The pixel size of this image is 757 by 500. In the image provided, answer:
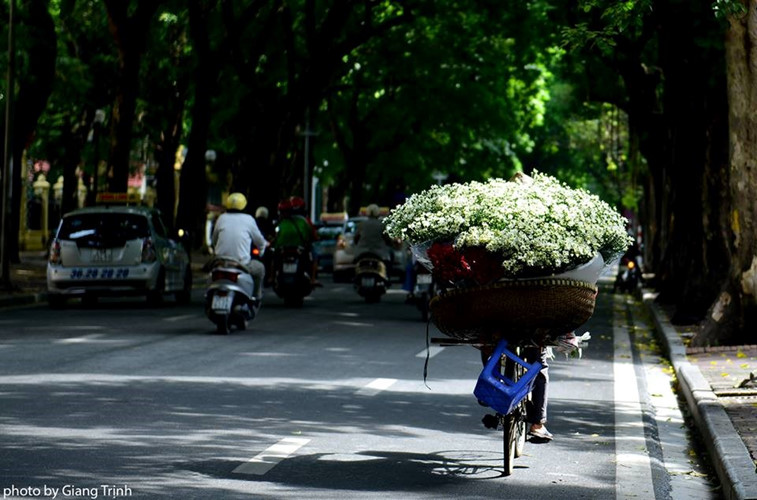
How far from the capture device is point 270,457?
9125 mm

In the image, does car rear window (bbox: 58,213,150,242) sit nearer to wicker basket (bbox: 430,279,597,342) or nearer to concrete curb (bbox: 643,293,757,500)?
concrete curb (bbox: 643,293,757,500)

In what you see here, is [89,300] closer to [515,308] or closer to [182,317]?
[182,317]

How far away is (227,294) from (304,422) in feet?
26.6

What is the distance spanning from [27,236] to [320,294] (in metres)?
32.8

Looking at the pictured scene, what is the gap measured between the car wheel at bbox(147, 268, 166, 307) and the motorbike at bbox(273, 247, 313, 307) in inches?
73.1

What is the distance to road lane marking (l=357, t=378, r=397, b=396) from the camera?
12.9 meters

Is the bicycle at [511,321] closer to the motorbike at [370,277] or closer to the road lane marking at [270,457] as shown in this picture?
the road lane marking at [270,457]

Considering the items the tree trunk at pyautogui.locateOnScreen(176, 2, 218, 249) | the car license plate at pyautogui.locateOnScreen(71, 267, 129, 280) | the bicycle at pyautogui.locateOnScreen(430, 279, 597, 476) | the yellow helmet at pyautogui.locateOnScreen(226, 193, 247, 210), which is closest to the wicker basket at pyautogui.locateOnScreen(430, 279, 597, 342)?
the bicycle at pyautogui.locateOnScreen(430, 279, 597, 476)

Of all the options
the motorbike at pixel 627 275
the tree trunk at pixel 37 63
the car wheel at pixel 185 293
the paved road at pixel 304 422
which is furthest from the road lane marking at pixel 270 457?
the motorbike at pixel 627 275

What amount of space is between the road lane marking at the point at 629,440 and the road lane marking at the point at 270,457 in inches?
73.3

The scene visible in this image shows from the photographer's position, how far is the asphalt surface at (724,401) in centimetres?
872

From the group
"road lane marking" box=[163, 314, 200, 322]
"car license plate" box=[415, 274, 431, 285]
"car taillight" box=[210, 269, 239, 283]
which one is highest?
"car taillight" box=[210, 269, 239, 283]

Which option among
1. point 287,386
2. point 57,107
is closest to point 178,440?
point 287,386

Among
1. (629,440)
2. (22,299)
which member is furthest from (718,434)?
(22,299)
